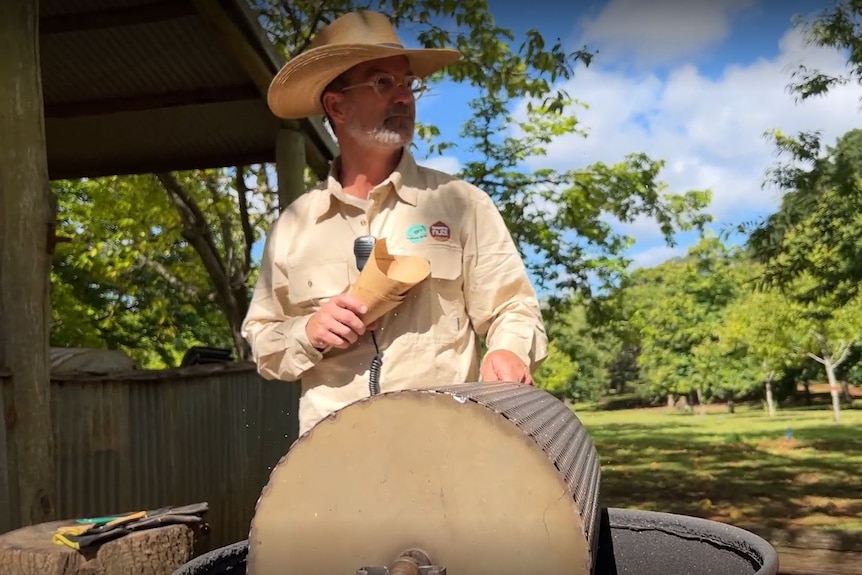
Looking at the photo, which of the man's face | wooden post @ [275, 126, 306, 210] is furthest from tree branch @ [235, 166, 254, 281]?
the man's face

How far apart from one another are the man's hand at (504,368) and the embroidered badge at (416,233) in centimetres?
36

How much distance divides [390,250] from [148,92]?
5.10 metres

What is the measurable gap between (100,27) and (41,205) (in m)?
2.18

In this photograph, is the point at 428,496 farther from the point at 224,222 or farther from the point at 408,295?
the point at 224,222

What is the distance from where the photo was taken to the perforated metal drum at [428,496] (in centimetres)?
119

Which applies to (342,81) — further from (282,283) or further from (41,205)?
(41,205)

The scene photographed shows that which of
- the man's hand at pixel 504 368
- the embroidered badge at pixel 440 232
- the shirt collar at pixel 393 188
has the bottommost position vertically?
the man's hand at pixel 504 368

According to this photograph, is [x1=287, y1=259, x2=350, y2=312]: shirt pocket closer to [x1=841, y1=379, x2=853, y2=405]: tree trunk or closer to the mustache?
the mustache

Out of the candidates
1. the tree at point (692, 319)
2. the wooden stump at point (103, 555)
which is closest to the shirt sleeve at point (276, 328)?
the wooden stump at point (103, 555)

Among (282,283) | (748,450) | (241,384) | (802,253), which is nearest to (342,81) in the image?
(282,283)

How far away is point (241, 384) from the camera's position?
21.4 ft

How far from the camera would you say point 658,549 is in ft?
6.75

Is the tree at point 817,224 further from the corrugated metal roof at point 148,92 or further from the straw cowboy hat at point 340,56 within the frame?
the straw cowboy hat at point 340,56

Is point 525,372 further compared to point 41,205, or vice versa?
point 41,205
